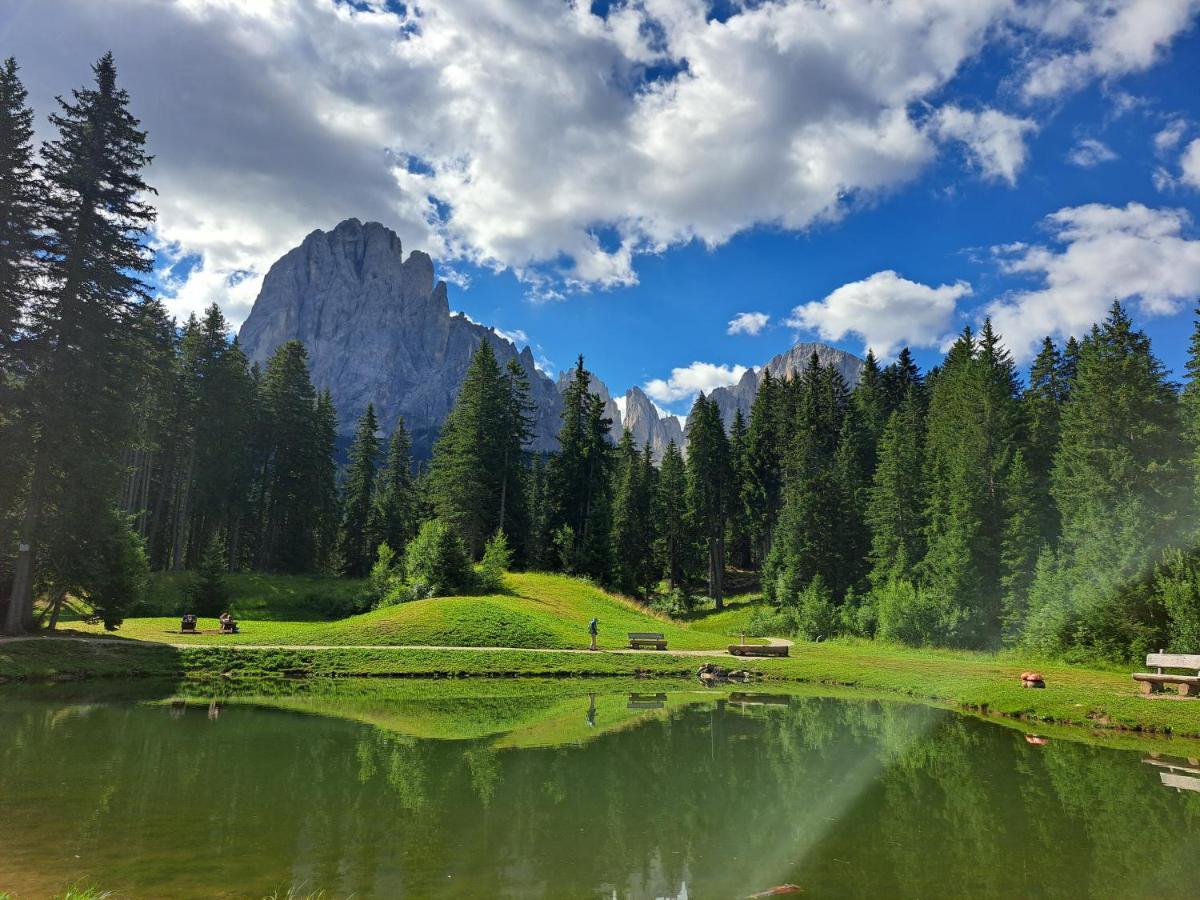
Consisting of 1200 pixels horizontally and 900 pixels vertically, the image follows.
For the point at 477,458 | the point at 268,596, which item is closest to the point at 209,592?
the point at 268,596

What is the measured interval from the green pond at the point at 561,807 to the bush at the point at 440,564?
20595 millimetres

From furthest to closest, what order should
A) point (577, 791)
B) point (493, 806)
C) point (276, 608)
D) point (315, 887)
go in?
1. point (276, 608)
2. point (577, 791)
3. point (493, 806)
4. point (315, 887)

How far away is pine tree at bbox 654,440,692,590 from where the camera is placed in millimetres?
72625

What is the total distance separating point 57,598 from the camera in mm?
Result: 26125

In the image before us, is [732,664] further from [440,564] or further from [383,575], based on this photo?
[383,575]

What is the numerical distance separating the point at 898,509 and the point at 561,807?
146 ft

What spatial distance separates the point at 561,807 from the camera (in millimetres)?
10414

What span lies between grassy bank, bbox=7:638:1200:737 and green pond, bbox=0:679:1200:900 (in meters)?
3.05

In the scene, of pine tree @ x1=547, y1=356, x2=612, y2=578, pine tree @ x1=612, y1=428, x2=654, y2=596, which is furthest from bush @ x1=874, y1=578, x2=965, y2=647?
pine tree @ x1=612, y1=428, x2=654, y2=596

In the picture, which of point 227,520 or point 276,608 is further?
point 227,520

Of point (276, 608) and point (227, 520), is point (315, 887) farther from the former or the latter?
point (227, 520)

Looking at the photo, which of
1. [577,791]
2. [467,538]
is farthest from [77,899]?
[467,538]

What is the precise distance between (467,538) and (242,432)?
70.8 ft

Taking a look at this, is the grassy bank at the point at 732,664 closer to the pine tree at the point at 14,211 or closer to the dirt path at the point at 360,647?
the dirt path at the point at 360,647
